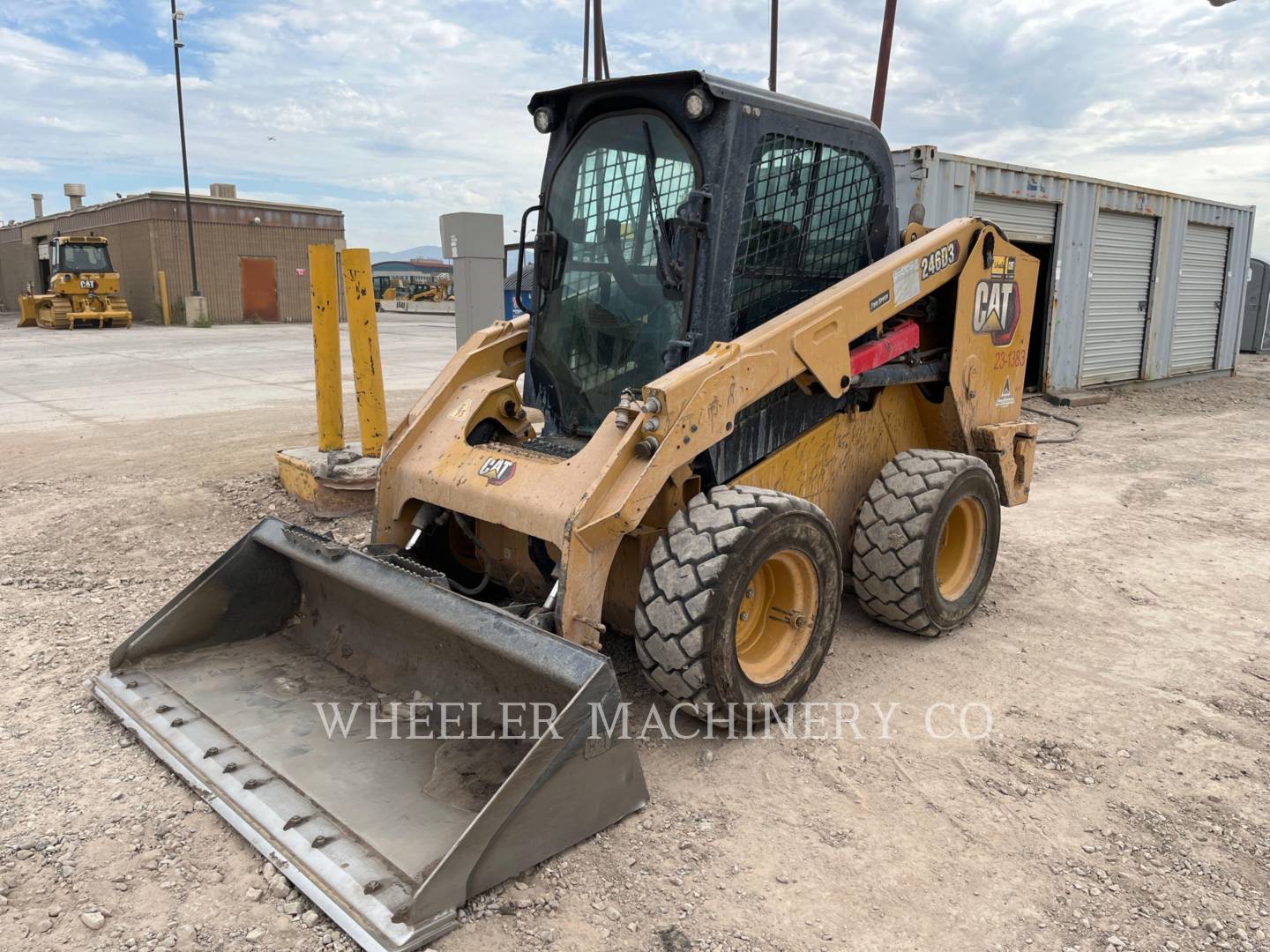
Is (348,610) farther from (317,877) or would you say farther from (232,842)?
(317,877)

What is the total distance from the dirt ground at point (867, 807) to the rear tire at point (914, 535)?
20 centimetres

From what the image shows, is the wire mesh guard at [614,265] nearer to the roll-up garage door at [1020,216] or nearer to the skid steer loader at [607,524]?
the skid steer loader at [607,524]

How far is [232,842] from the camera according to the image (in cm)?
290

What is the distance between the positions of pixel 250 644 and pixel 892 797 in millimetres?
2644

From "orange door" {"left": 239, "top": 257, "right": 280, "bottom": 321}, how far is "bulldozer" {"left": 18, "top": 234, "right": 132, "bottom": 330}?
513 cm

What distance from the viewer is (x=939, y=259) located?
442 cm

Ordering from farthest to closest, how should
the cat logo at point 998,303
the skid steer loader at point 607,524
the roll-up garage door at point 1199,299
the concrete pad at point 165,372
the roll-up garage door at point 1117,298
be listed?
the roll-up garage door at point 1199,299, the roll-up garage door at point 1117,298, the concrete pad at point 165,372, the cat logo at point 998,303, the skid steer loader at point 607,524

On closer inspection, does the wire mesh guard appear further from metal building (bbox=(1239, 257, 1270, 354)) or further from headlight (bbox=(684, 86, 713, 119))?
metal building (bbox=(1239, 257, 1270, 354))

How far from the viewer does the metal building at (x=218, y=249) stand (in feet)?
100

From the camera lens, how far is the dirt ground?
2.59 metres

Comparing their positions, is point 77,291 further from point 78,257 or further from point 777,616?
point 777,616

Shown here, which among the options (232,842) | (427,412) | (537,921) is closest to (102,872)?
(232,842)

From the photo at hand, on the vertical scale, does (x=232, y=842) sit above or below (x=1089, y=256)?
below

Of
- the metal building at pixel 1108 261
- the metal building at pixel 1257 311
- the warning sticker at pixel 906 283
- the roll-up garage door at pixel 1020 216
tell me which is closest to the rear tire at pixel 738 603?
the warning sticker at pixel 906 283
